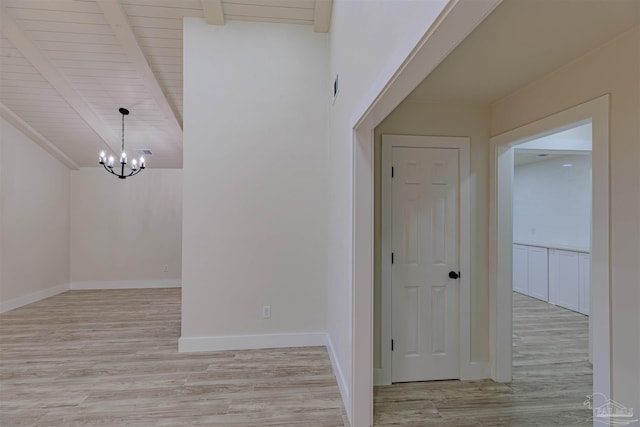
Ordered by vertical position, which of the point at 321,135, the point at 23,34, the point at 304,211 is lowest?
the point at 304,211

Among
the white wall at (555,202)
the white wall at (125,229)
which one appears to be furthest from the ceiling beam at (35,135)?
the white wall at (555,202)

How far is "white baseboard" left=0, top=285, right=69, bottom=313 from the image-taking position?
4.46 meters

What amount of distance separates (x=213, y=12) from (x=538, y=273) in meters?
6.23

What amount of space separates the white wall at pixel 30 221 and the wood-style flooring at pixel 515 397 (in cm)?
577

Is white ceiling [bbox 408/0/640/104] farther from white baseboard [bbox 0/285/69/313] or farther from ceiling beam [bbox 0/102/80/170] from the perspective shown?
white baseboard [bbox 0/285/69/313]

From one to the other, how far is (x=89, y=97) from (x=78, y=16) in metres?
1.30

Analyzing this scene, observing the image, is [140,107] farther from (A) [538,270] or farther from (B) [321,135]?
(A) [538,270]

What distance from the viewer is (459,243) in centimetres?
263

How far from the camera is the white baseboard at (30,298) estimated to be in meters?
4.46

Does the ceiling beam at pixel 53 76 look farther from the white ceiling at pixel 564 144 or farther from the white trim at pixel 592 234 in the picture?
the white ceiling at pixel 564 144

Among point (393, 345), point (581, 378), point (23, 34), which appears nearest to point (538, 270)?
point (581, 378)

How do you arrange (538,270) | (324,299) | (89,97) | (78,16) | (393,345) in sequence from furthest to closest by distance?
(538,270) < (89,97) < (324,299) < (78,16) < (393,345)

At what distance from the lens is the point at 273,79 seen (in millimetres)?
3320

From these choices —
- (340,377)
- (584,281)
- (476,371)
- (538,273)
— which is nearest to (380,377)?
(340,377)
